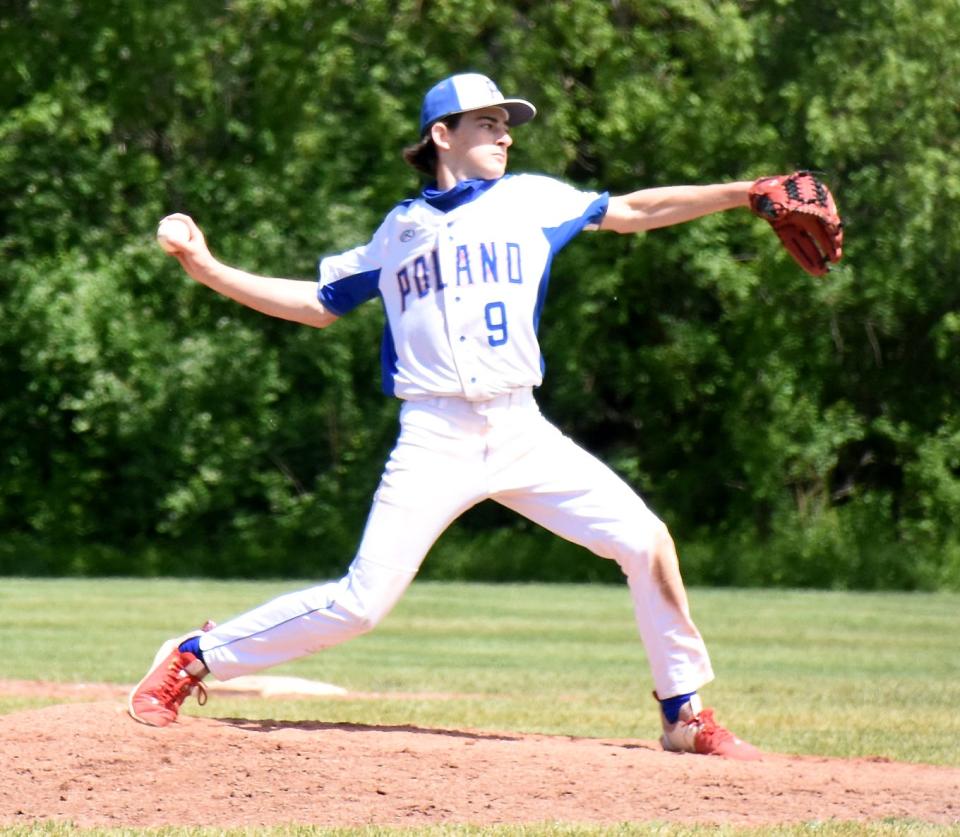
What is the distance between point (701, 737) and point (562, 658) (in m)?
7.42

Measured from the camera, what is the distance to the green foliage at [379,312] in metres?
23.9

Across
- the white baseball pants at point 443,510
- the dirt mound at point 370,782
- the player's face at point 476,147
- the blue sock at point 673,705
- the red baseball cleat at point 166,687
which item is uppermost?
the player's face at point 476,147

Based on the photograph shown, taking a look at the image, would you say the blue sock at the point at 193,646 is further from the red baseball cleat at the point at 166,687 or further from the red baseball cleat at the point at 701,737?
the red baseball cleat at the point at 701,737

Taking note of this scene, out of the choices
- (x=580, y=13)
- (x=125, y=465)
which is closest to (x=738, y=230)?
(x=580, y=13)

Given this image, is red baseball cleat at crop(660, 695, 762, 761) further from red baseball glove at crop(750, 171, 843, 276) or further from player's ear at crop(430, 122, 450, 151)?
player's ear at crop(430, 122, 450, 151)

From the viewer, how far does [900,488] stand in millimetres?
25484

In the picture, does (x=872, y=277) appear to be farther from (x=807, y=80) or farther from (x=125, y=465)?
(x=125, y=465)

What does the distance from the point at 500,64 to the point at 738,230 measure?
4.05 m

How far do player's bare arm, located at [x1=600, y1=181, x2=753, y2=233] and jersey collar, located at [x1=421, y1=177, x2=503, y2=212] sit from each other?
1.52ft

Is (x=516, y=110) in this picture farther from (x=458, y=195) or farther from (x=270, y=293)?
(x=270, y=293)

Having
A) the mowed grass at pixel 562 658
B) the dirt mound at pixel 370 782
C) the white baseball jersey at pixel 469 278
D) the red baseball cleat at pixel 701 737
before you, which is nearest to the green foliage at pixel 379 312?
the mowed grass at pixel 562 658

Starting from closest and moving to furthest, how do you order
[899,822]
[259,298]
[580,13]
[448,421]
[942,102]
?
[899,822] < [448,421] < [259,298] < [942,102] < [580,13]

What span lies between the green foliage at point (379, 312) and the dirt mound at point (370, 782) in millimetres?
17678

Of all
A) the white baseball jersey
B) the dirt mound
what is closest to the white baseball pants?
the white baseball jersey
